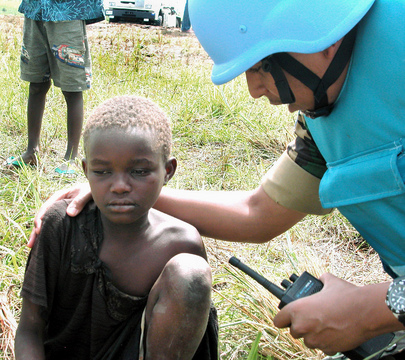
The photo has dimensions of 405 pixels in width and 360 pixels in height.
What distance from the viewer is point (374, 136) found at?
1552mm

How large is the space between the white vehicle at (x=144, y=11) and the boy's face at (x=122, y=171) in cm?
1136

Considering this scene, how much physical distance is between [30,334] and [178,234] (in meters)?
0.55

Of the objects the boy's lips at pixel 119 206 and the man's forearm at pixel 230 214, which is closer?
the boy's lips at pixel 119 206

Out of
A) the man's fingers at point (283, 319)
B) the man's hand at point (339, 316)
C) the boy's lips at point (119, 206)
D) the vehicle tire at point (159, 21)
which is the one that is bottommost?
the vehicle tire at point (159, 21)

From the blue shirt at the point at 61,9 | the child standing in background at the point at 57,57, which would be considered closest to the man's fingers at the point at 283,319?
the child standing in background at the point at 57,57

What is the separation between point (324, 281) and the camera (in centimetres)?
164

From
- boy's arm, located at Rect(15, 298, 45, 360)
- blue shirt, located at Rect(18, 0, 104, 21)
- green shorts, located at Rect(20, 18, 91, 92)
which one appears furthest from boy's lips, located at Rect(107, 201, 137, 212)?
blue shirt, located at Rect(18, 0, 104, 21)

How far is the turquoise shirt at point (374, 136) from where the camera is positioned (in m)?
1.46

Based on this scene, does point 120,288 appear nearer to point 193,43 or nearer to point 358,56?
point 358,56

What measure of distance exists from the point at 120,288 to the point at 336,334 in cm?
67

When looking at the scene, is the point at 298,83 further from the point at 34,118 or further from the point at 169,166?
the point at 34,118

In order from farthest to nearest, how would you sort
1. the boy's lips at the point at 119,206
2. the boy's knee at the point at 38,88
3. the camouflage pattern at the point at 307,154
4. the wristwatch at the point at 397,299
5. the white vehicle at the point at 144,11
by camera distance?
1. the white vehicle at the point at 144,11
2. the boy's knee at the point at 38,88
3. the camouflage pattern at the point at 307,154
4. the boy's lips at the point at 119,206
5. the wristwatch at the point at 397,299

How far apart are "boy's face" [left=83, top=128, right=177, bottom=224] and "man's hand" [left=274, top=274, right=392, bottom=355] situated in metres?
0.55

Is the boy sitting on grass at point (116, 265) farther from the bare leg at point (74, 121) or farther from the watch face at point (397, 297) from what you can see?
the bare leg at point (74, 121)
